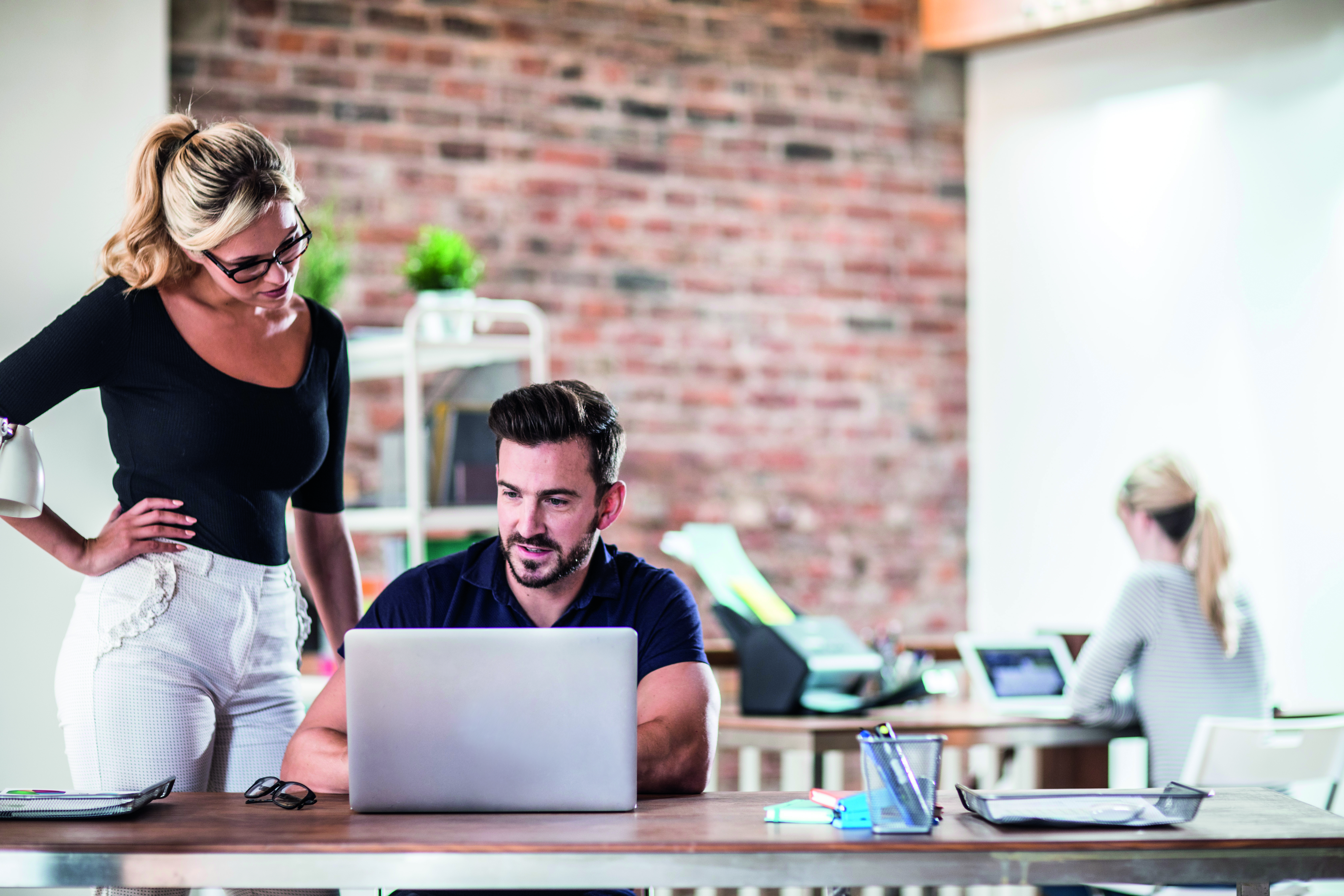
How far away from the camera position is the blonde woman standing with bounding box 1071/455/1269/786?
9.12 ft

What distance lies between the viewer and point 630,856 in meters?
1.23

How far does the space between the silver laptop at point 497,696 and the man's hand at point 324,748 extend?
173 mm

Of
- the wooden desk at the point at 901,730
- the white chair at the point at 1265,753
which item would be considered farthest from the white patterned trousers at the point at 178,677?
the white chair at the point at 1265,753

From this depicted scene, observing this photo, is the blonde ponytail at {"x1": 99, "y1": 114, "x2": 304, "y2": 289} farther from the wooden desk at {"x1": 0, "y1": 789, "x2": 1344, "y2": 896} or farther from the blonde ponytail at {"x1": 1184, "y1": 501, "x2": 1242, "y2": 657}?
the blonde ponytail at {"x1": 1184, "y1": 501, "x2": 1242, "y2": 657}

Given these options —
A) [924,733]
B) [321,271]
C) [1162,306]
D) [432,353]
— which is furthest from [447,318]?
[1162,306]

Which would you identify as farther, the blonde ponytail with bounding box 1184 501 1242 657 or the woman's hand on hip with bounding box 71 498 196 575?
the blonde ponytail with bounding box 1184 501 1242 657

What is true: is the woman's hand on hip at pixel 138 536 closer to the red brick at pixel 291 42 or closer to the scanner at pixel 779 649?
the scanner at pixel 779 649

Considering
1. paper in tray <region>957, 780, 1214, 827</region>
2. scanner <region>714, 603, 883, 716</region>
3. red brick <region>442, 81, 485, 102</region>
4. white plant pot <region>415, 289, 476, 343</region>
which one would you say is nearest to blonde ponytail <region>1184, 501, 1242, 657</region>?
scanner <region>714, 603, 883, 716</region>

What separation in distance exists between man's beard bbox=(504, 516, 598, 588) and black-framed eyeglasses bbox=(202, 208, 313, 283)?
19.6 inches

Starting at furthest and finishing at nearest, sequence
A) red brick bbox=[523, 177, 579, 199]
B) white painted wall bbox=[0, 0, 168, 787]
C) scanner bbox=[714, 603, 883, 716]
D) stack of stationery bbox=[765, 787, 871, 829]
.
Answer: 1. red brick bbox=[523, 177, 579, 199]
2. scanner bbox=[714, 603, 883, 716]
3. white painted wall bbox=[0, 0, 168, 787]
4. stack of stationery bbox=[765, 787, 871, 829]

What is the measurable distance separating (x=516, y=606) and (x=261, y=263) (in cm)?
57

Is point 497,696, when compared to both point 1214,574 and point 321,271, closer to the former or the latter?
point 1214,574

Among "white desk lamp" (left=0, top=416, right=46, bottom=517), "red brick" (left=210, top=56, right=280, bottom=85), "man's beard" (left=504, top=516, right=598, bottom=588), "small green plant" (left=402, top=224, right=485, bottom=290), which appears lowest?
"man's beard" (left=504, top=516, right=598, bottom=588)

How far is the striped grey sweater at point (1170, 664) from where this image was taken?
279 cm
